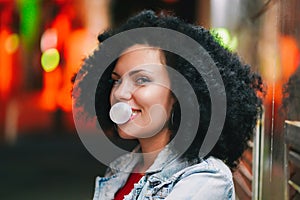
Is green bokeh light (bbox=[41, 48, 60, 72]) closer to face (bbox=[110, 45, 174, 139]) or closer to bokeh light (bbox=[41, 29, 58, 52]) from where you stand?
bokeh light (bbox=[41, 29, 58, 52])

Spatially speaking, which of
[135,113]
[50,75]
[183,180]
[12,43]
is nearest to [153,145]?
[135,113]

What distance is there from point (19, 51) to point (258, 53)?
677 centimetres

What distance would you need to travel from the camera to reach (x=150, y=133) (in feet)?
5.45

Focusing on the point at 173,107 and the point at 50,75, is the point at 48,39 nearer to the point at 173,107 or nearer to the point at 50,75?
the point at 50,75

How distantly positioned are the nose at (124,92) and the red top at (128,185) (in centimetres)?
28

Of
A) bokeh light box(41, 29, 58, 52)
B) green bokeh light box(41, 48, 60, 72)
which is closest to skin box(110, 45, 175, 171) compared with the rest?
bokeh light box(41, 29, 58, 52)

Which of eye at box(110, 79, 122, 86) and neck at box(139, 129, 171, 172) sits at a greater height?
eye at box(110, 79, 122, 86)

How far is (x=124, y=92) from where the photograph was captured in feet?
5.41

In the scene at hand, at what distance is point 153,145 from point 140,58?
0.88 ft

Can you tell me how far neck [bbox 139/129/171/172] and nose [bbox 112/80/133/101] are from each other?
0.49ft

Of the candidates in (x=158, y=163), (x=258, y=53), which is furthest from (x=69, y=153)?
(x=158, y=163)

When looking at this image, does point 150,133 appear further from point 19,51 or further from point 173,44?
point 19,51

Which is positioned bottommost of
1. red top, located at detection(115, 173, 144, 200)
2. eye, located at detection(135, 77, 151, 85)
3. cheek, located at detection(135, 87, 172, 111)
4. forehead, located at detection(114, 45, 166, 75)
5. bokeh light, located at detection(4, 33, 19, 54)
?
red top, located at detection(115, 173, 144, 200)

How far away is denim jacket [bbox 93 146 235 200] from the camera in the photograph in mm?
1455
